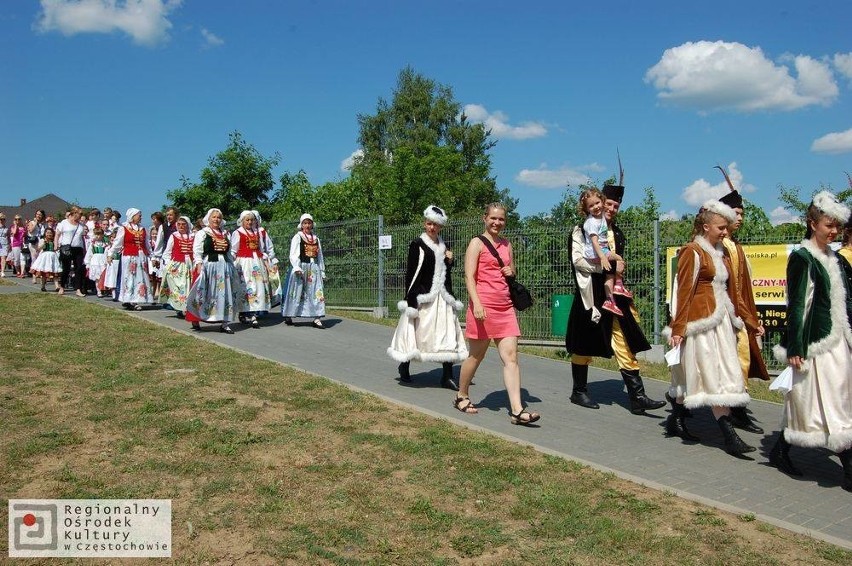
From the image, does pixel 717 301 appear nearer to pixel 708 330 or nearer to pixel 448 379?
pixel 708 330

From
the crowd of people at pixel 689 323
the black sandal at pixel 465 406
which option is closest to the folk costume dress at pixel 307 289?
the crowd of people at pixel 689 323

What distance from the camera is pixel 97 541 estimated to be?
4438 mm

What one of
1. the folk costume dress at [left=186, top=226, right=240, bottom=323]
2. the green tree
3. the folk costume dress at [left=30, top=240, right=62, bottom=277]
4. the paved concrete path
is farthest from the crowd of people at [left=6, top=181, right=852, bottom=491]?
the green tree

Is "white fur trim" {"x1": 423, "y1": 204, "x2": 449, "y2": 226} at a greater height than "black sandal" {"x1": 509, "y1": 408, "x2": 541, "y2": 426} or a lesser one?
greater

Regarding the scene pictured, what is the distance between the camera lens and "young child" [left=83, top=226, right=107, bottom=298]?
18.6 m

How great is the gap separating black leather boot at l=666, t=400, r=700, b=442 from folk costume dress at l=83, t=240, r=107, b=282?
52.3ft

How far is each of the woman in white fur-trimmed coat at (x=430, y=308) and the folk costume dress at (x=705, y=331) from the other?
284 cm

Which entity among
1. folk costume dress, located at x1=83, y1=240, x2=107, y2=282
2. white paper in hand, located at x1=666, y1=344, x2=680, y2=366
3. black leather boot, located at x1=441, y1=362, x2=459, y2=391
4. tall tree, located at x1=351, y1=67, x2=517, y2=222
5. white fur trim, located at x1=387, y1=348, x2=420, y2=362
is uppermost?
tall tree, located at x1=351, y1=67, x2=517, y2=222

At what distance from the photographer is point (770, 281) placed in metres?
10.5

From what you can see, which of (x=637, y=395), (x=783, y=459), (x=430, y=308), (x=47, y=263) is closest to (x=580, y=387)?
(x=637, y=395)

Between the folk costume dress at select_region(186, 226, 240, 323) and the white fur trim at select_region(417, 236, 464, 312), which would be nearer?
the white fur trim at select_region(417, 236, 464, 312)

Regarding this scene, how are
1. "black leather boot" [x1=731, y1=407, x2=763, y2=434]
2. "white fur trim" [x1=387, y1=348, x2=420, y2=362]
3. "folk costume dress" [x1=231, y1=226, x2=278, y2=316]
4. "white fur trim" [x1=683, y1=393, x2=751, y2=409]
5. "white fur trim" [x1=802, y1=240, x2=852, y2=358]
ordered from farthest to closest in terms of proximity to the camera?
"folk costume dress" [x1=231, y1=226, x2=278, y2=316] < "white fur trim" [x1=387, y1=348, x2=420, y2=362] < "black leather boot" [x1=731, y1=407, x2=763, y2=434] < "white fur trim" [x1=683, y1=393, x2=751, y2=409] < "white fur trim" [x1=802, y1=240, x2=852, y2=358]

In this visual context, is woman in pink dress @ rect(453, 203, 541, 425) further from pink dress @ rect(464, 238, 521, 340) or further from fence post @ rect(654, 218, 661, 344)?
fence post @ rect(654, 218, 661, 344)

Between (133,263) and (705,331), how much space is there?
1360cm
